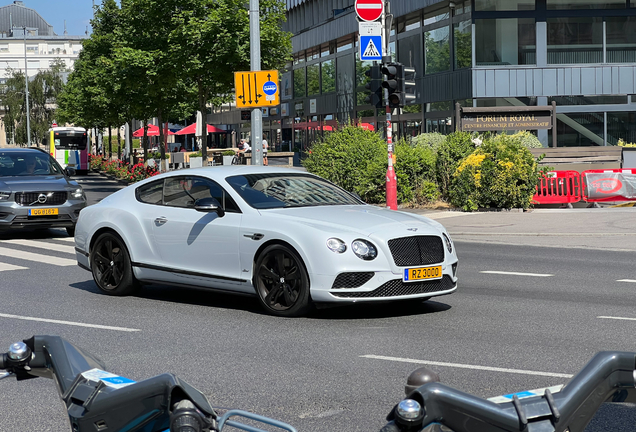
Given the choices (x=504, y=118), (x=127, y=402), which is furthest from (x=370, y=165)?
(x=127, y=402)

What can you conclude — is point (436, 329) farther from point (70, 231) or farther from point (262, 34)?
point (262, 34)

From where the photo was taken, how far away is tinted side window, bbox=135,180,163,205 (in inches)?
382

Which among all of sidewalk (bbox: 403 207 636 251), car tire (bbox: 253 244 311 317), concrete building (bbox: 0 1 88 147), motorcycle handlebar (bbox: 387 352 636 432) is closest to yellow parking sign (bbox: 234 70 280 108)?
sidewalk (bbox: 403 207 636 251)

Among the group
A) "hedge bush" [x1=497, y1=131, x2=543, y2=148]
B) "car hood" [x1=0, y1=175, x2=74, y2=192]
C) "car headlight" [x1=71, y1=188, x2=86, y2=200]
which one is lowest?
"car headlight" [x1=71, y1=188, x2=86, y2=200]

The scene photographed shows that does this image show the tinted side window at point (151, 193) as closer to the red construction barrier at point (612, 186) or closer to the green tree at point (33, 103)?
the red construction barrier at point (612, 186)

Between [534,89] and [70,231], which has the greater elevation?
[534,89]

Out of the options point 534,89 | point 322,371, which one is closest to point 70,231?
point 322,371

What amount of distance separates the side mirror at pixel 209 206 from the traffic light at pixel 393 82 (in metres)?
10.7

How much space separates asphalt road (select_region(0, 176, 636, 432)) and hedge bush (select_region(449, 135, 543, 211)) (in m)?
9.05

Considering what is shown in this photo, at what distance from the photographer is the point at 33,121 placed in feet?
327

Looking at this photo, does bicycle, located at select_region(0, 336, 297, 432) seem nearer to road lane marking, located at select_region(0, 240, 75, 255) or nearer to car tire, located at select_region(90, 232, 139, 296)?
car tire, located at select_region(90, 232, 139, 296)

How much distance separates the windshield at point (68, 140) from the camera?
58.8 meters

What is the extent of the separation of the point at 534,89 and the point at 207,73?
14.5 meters

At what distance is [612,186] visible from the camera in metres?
21.8
